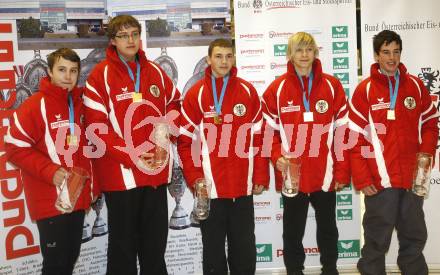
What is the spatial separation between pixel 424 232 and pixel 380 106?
35.1 inches

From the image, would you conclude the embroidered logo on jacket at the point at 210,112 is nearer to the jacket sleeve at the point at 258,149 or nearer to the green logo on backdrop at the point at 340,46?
the jacket sleeve at the point at 258,149

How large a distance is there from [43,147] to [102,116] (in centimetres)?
39

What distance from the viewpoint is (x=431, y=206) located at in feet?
12.6

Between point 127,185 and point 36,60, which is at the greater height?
point 36,60

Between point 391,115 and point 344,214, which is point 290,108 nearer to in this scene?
point 391,115

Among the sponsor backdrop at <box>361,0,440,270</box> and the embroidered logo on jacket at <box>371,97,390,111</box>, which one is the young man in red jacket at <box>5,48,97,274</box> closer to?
the embroidered logo on jacket at <box>371,97,390,111</box>

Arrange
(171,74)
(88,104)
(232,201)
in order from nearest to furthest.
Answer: (88,104), (232,201), (171,74)

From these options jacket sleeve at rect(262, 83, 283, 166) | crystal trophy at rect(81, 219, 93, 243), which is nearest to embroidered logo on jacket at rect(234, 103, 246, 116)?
jacket sleeve at rect(262, 83, 283, 166)

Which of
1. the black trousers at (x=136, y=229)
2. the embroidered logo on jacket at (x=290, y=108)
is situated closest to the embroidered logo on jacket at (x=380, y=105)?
the embroidered logo on jacket at (x=290, y=108)

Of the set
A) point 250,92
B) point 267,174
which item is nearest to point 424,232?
point 267,174

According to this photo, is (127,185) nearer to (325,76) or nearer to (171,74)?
(171,74)

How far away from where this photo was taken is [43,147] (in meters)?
2.82

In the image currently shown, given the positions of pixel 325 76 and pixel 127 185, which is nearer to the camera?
pixel 127 185

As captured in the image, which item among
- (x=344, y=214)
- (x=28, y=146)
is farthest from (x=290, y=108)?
(x=28, y=146)
